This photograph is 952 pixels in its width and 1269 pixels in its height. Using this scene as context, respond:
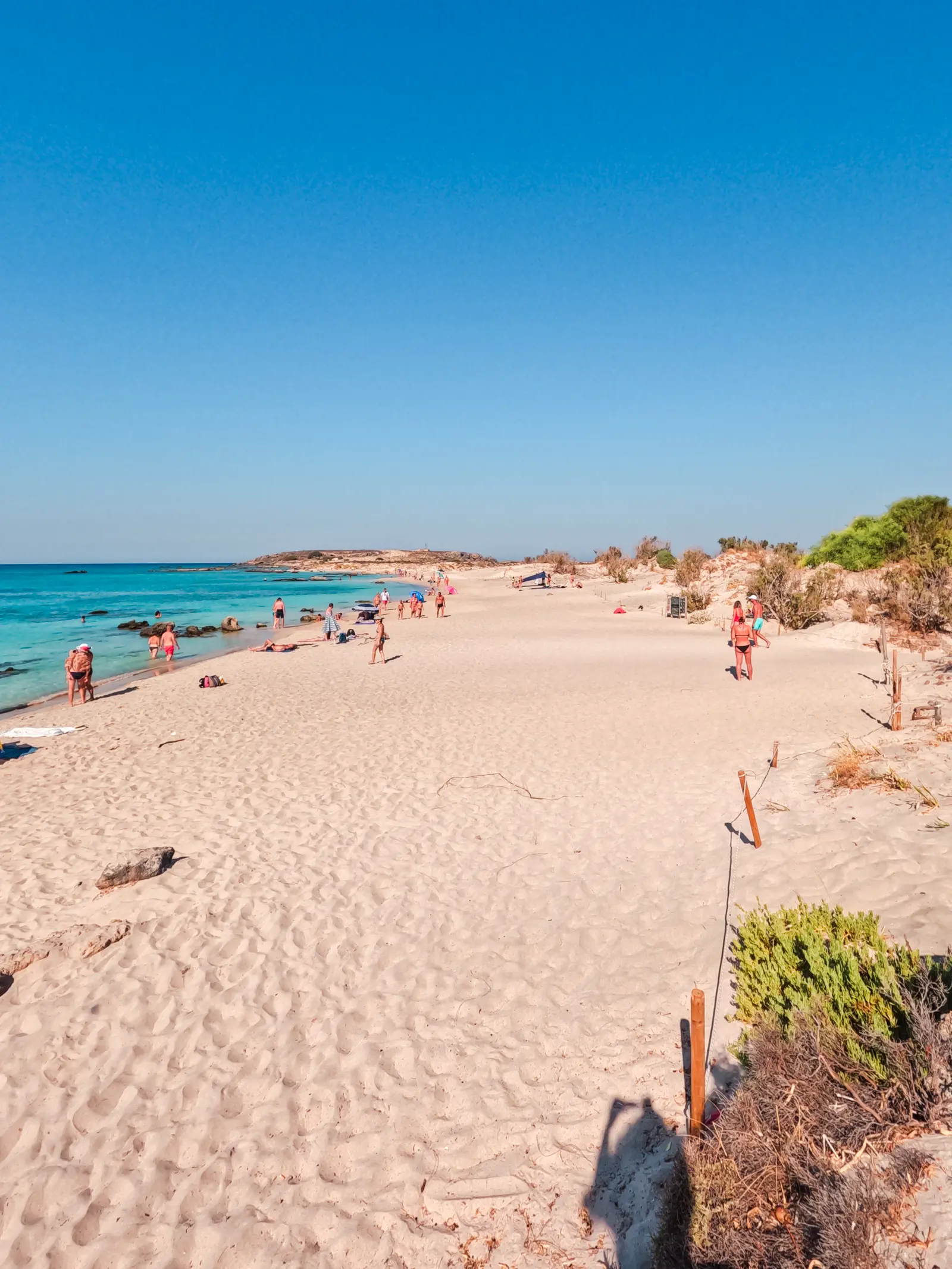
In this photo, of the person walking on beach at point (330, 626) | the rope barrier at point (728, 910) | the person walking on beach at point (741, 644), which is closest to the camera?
the rope barrier at point (728, 910)

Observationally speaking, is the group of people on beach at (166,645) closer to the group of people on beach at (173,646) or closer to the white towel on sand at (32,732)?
the group of people on beach at (173,646)

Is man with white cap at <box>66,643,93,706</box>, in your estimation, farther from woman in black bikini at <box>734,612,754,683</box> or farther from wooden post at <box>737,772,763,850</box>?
woman in black bikini at <box>734,612,754,683</box>

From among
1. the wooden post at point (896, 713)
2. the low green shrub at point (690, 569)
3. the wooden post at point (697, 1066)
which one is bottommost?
the wooden post at point (697, 1066)

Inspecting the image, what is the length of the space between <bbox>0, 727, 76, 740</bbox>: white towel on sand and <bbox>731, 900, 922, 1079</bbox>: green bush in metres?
12.1

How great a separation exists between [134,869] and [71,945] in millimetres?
1038

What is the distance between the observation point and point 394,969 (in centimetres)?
488

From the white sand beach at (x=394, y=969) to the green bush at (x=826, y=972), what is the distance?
357 mm

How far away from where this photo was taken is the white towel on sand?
11508 millimetres

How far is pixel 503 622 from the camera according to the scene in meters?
27.6

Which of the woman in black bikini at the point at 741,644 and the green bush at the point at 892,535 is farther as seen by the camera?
the green bush at the point at 892,535

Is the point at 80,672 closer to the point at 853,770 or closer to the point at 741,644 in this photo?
the point at 741,644

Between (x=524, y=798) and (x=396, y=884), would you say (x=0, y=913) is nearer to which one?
(x=396, y=884)

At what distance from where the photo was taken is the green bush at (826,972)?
3.24m

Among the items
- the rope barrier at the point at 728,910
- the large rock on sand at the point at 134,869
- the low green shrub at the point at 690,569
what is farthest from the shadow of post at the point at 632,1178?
the low green shrub at the point at 690,569
